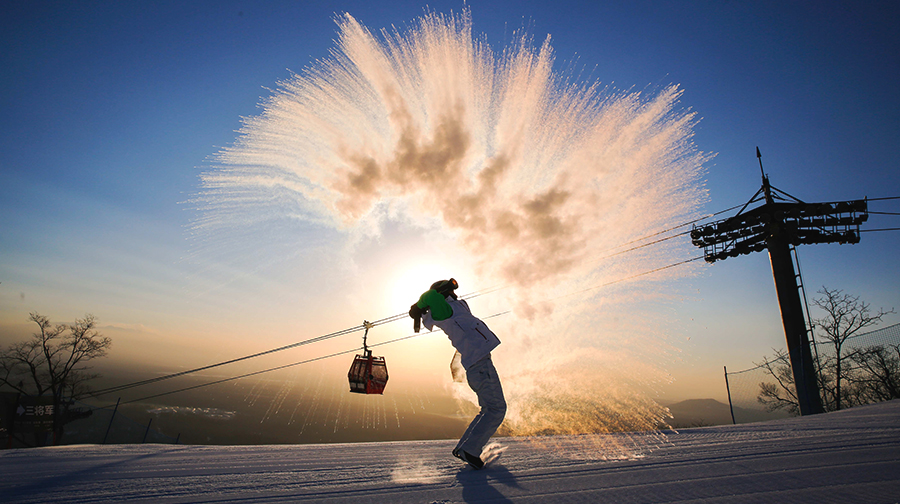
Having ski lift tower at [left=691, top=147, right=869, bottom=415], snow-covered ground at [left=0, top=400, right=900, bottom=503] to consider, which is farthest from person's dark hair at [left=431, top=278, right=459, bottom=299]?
ski lift tower at [left=691, top=147, right=869, bottom=415]

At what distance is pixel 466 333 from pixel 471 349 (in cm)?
21

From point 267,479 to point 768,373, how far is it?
22.9m

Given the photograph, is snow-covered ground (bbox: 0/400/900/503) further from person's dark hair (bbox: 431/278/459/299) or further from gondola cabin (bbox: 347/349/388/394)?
gondola cabin (bbox: 347/349/388/394)

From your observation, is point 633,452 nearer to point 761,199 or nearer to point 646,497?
point 646,497

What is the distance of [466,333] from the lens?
448 centimetres

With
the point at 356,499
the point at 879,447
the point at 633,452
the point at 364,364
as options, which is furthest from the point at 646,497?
the point at 364,364

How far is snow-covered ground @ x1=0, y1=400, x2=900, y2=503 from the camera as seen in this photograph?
105 inches

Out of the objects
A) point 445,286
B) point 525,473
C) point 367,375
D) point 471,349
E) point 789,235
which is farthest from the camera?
point 789,235

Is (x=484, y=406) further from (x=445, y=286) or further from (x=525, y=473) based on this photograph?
(x=445, y=286)

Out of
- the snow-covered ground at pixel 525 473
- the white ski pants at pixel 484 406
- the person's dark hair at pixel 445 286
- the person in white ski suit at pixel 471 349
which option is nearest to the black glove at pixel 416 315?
the person in white ski suit at pixel 471 349

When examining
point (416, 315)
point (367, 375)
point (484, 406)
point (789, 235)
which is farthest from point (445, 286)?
point (789, 235)

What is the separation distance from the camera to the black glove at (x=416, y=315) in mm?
4821

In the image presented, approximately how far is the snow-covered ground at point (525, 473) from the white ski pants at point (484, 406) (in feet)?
0.96

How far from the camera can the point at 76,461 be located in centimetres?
450
